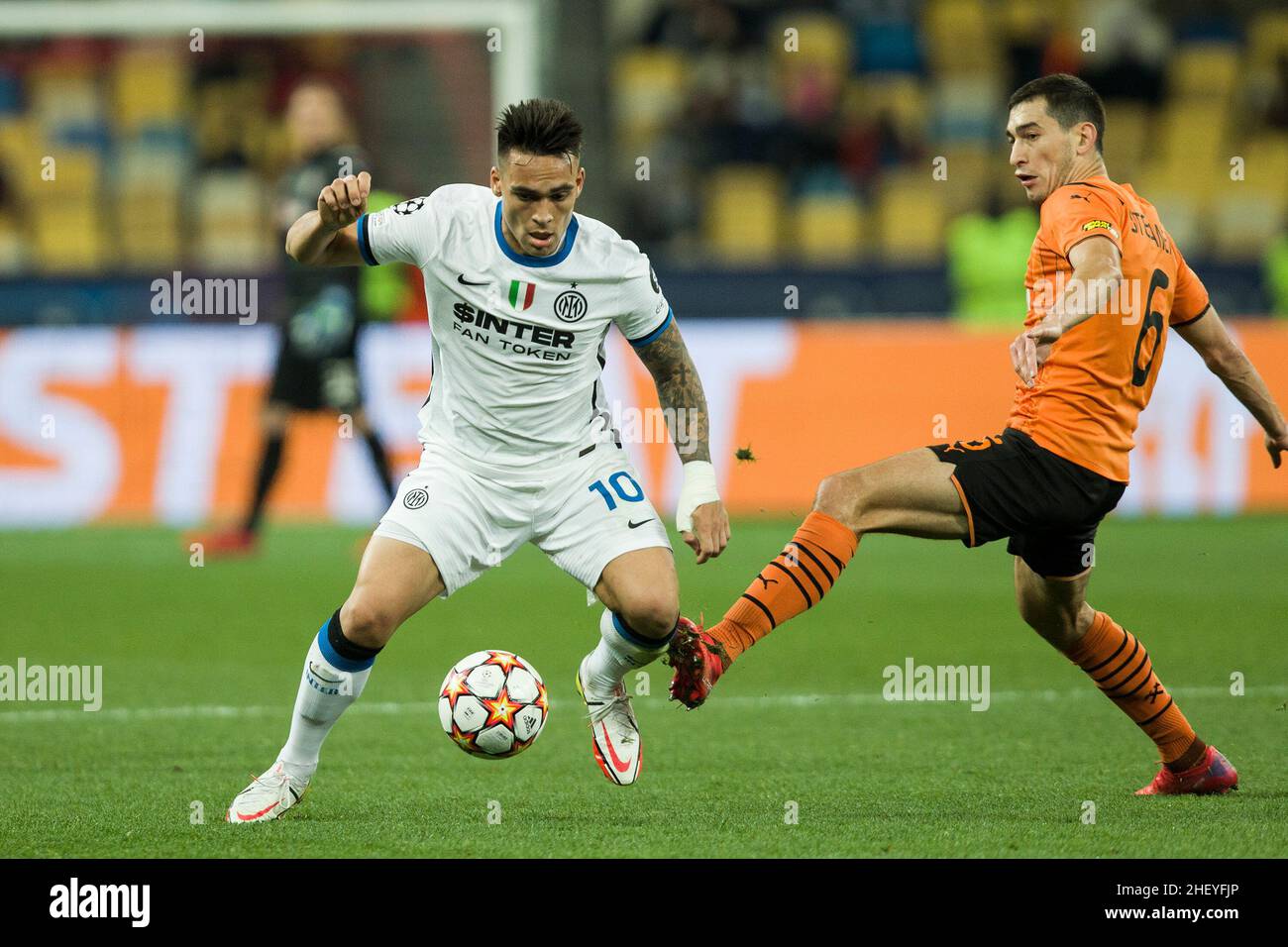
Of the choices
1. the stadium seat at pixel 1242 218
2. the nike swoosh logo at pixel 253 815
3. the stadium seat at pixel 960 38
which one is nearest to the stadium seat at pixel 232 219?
the stadium seat at pixel 960 38

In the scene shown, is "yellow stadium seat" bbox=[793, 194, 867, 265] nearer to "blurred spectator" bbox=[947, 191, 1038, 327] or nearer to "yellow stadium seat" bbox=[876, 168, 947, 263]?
"yellow stadium seat" bbox=[876, 168, 947, 263]

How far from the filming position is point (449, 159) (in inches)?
611

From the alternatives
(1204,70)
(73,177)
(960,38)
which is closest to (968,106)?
(960,38)

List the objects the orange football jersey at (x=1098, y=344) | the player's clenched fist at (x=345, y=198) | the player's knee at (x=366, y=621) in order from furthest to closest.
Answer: the orange football jersey at (x=1098, y=344)
the player's knee at (x=366, y=621)
the player's clenched fist at (x=345, y=198)

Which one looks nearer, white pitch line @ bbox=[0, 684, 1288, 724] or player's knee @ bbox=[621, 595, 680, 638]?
player's knee @ bbox=[621, 595, 680, 638]

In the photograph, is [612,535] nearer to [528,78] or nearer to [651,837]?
[651,837]

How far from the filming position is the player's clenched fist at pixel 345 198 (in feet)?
17.2

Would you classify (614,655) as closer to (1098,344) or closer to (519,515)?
(519,515)

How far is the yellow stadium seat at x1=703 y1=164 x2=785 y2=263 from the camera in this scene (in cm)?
1888

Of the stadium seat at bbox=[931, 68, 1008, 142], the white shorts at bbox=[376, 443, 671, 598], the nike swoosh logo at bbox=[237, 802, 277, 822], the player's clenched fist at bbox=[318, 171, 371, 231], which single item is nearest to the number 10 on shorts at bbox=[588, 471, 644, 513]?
the white shorts at bbox=[376, 443, 671, 598]

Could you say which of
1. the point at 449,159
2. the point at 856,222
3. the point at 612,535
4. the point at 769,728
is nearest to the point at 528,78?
the point at 449,159

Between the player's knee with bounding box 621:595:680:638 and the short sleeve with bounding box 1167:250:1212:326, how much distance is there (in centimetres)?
178

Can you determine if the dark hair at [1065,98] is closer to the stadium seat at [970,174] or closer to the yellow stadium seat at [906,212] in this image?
the stadium seat at [970,174]
